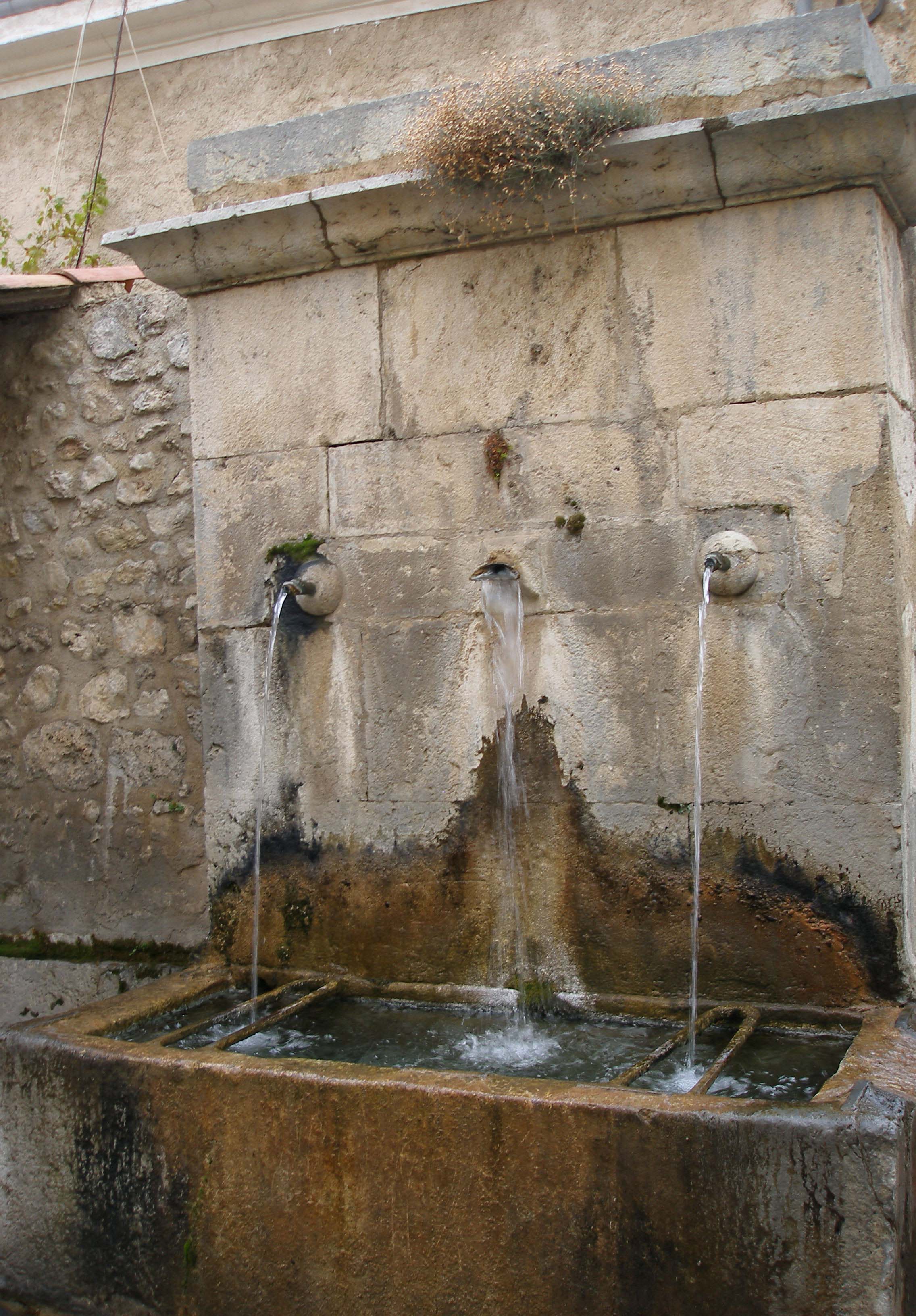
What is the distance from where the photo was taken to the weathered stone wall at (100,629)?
173 inches

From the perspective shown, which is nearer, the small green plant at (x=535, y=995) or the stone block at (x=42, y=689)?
the small green plant at (x=535, y=995)

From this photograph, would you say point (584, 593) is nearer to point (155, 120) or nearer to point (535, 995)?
point (535, 995)

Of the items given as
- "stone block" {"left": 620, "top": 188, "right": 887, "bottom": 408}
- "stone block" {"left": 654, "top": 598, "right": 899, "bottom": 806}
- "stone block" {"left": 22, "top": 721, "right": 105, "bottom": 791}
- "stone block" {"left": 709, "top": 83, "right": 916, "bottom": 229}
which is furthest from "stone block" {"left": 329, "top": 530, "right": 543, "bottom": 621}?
"stone block" {"left": 22, "top": 721, "right": 105, "bottom": 791}

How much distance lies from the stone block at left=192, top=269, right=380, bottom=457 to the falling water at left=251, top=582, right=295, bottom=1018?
0.48 m

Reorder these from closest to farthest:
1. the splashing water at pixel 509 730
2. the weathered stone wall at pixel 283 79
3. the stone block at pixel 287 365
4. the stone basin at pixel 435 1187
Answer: the stone basin at pixel 435 1187, the splashing water at pixel 509 730, the stone block at pixel 287 365, the weathered stone wall at pixel 283 79

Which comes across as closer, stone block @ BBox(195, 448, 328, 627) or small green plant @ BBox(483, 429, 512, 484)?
small green plant @ BBox(483, 429, 512, 484)

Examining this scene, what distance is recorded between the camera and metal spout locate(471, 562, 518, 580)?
3.17 m

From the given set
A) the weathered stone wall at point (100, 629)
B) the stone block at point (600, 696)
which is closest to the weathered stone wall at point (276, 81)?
the weathered stone wall at point (100, 629)

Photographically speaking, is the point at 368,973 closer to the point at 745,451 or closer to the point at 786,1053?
the point at 786,1053

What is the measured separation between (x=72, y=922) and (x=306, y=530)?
209 cm

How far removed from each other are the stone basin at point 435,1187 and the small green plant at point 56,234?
3.79 m

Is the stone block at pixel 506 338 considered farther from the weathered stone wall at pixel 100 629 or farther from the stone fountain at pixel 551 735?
the weathered stone wall at pixel 100 629

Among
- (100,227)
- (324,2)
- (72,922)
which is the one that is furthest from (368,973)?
(324,2)

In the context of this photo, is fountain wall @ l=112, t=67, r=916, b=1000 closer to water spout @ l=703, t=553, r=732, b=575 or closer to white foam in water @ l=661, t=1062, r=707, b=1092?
water spout @ l=703, t=553, r=732, b=575
